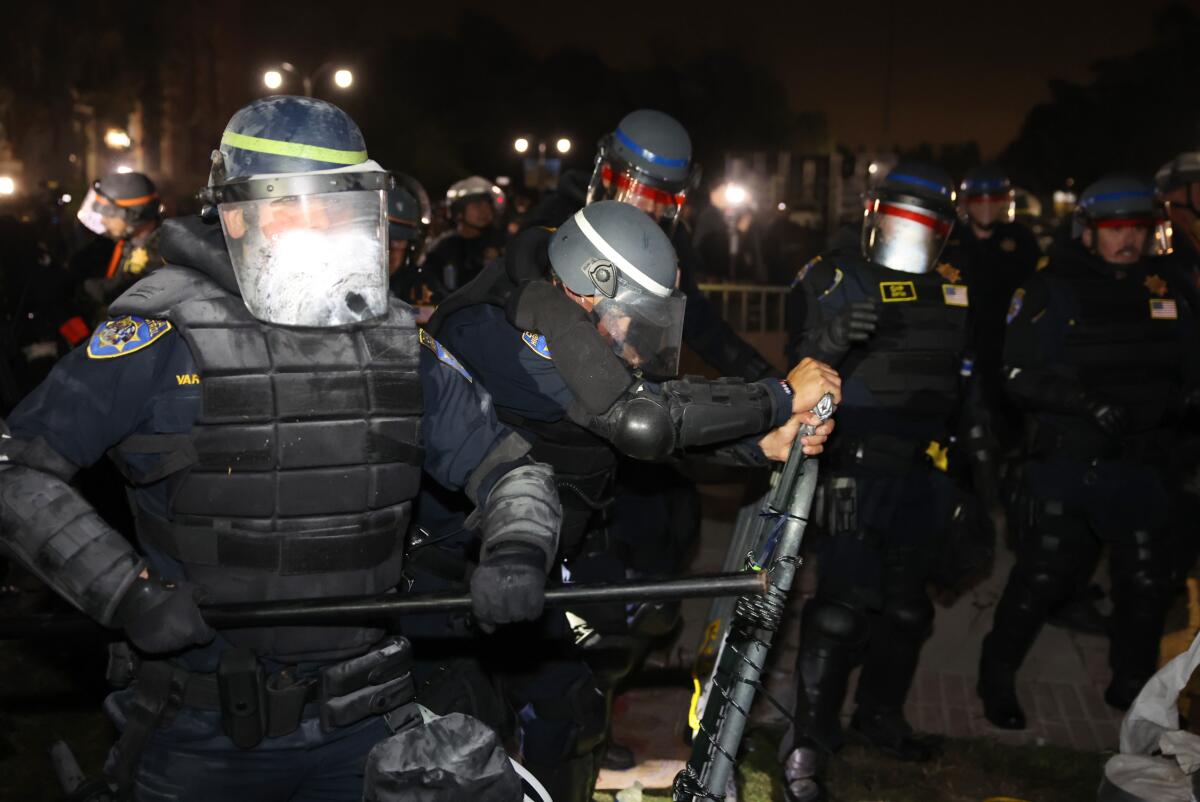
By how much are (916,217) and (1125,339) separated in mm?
1317

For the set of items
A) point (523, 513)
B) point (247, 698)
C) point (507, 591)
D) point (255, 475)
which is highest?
point (255, 475)

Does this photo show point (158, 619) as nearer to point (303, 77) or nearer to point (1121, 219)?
point (1121, 219)

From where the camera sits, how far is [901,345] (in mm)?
5281

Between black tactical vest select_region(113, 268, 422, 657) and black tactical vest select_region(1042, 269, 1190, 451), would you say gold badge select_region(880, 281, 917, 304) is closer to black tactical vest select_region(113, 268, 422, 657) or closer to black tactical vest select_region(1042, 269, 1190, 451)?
black tactical vest select_region(1042, 269, 1190, 451)

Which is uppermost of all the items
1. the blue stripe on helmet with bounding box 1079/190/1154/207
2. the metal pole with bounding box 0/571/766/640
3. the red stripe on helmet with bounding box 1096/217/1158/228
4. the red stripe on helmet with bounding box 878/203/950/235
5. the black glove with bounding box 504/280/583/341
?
the blue stripe on helmet with bounding box 1079/190/1154/207

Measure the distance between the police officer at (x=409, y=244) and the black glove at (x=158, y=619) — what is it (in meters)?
4.62

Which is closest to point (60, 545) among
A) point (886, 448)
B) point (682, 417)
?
point (682, 417)

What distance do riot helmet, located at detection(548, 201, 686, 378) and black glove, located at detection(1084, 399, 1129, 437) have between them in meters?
2.47

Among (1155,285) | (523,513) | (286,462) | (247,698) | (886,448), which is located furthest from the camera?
(1155,285)

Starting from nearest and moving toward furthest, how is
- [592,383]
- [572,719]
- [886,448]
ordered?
1. [592,383]
2. [572,719]
3. [886,448]

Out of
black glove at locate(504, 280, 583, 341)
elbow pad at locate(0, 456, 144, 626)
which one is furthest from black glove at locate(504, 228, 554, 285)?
elbow pad at locate(0, 456, 144, 626)

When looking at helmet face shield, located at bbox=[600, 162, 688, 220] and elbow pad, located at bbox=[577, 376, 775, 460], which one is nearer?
elbow pad, located at bbox=[577, 376, 775, 460]

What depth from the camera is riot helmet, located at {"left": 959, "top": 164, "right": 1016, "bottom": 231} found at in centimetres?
930

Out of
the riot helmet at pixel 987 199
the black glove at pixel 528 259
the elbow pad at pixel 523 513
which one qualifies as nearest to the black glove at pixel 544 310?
the black glove at pixel 528 259
